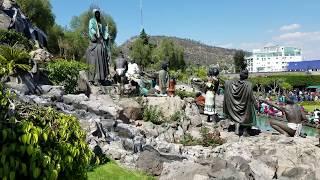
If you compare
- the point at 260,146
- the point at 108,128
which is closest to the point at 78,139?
the point at 108,128

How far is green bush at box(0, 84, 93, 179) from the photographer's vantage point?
3.48 meters

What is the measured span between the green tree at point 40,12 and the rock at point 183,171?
41.2 m

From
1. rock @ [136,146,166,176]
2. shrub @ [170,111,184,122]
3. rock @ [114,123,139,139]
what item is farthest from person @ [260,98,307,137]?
rock @ [136,146,166,176]

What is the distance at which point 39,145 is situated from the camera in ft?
12.3

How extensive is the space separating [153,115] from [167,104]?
88cm

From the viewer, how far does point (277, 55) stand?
545 feet

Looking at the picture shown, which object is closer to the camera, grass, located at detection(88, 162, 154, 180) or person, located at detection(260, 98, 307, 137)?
grass, located at detection(88, 162, 154, 180)

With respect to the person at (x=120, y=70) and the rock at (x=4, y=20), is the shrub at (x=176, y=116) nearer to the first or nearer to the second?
the person at (x=120, y=70)

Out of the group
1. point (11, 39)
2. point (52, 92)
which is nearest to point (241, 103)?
point (52, 92)

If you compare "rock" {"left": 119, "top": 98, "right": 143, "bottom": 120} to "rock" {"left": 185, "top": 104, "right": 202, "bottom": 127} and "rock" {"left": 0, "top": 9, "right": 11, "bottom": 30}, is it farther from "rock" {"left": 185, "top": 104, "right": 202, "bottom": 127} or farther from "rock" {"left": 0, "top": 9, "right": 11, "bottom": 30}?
"rock" {"left": 0, "top": 9, "right": 11, "bottom": 30}

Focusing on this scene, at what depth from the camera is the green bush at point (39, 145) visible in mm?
3484

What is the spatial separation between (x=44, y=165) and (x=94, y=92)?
12.6m

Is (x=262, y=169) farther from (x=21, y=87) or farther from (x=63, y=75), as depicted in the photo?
(x=63, y=75)

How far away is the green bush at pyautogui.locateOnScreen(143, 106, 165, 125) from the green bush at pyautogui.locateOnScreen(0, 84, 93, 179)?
10.1m
